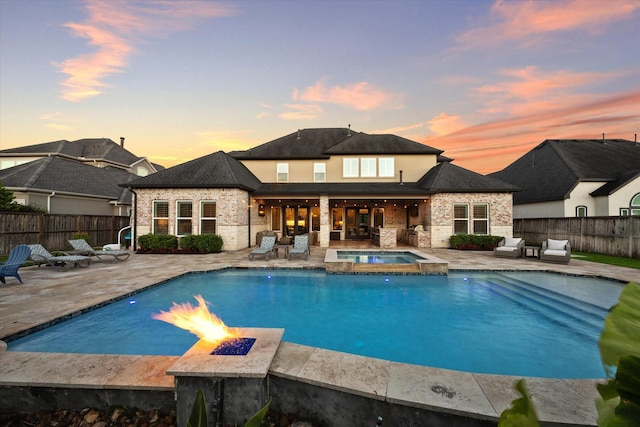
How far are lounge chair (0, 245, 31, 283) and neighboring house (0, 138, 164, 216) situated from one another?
9970 millimetres

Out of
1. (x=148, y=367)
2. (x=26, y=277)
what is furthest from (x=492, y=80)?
(x=26, y=277)

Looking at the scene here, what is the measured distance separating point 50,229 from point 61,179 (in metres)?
7.48

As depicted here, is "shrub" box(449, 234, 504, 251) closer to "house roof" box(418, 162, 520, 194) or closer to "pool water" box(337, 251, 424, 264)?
"house roof" box(418, 162, 520, 194)

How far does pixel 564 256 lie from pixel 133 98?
2556 cm

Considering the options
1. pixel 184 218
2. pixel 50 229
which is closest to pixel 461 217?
pixel 184 218

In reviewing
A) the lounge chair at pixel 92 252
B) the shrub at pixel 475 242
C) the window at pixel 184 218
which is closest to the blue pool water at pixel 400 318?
the lounge chair at pixel 92 252

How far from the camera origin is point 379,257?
13.8 m

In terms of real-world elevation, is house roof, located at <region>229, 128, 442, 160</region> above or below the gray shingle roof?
Answer: below

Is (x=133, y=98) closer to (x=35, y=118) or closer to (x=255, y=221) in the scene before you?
(x=35, y=118)

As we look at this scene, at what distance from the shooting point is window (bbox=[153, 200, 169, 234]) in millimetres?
16000

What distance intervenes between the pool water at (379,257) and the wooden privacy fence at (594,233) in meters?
9.62

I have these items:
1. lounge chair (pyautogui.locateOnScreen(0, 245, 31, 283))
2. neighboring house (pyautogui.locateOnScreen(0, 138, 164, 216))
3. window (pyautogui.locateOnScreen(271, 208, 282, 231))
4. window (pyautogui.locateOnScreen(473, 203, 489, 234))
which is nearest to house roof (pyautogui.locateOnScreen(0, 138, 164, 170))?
neighboring house (pyautogui.locateOnScreen(0, 138, 164, 216))

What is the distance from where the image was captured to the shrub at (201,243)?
14820 mm

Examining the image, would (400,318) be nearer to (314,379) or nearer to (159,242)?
(314,379)
